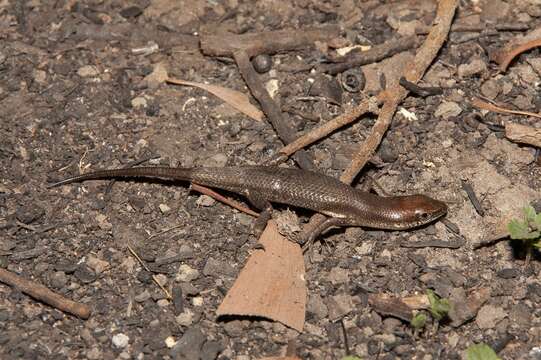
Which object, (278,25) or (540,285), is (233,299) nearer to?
(540,285)

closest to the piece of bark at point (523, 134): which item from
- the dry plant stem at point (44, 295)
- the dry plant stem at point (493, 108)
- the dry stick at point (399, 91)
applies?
the dry plant stem at point (493, 108)

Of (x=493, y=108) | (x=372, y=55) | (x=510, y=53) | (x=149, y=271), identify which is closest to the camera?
(x=149, y=271)

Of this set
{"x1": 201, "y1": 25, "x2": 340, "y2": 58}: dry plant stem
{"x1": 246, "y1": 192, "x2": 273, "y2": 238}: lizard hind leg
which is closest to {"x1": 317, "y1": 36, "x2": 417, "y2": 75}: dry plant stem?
{"x1": 201, "y1": 25, "x2": 340, "y2": 58}: dry plant stem

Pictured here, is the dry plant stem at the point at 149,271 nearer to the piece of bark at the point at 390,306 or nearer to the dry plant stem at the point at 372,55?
the piece of bark at the point at 390,306

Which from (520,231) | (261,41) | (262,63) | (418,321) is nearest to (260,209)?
(262,63)

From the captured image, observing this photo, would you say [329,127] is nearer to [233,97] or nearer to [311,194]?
[311,194]

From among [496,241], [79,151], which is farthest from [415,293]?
[79,151]
